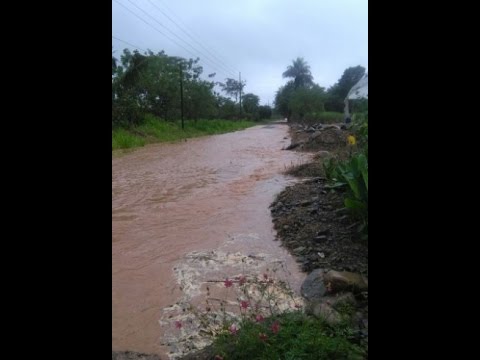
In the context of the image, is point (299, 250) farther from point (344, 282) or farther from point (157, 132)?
point (157, 132)

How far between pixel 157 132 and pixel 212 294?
20.7 m

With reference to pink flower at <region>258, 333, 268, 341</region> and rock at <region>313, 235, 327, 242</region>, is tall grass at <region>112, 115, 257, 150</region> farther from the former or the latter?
pink flower at <region>258, 333, 268, 341</region>

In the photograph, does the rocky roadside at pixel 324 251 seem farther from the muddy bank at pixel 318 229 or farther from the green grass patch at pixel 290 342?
the green grass patch at pixel 290 342

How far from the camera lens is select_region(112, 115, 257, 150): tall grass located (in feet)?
60.4

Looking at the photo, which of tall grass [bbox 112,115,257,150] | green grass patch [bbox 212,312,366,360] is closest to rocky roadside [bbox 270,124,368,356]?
green grass patch [bbox 212,312,366,360]

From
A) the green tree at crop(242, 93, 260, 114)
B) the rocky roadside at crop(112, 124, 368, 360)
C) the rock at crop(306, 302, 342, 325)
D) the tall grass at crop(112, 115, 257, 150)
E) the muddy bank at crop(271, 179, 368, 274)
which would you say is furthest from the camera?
the green tree at crop(242, 93, 260, 114)

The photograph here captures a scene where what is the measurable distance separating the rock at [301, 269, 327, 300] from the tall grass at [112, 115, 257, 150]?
14.8m

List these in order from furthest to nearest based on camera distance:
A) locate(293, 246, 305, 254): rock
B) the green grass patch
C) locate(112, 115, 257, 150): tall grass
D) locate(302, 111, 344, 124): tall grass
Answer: locate(302, 111, 344, 124): tall grass, locate(112, 115, 257, 150): tall grass, locate(293, 246, 305, 254): rock, the green grass patch

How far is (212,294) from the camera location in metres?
3.49
